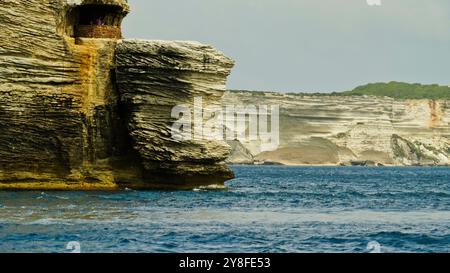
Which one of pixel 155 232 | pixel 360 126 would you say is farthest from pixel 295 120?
pixel 155 232

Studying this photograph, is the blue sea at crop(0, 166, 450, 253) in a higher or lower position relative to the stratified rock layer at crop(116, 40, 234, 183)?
lower

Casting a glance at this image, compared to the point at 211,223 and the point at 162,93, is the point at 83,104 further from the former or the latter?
the point at 211,223

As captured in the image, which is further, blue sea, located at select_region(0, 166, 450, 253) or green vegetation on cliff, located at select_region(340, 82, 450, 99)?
green vegetation on cliff, located at select_region(340, 82, 450, 99)

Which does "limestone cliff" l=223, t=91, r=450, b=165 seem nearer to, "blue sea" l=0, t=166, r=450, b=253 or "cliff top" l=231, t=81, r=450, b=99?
"cliff top" l=231, t=81, r=450, b=99

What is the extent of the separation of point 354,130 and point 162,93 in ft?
297

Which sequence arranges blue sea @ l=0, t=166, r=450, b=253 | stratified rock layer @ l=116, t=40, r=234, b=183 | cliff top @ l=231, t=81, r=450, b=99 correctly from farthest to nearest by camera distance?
1. cliff top @ l=231, t=81, r=450, b=99
2. stratified rock layer @ l=116, t=40, r=234, b=183
3. blue sea @ l=0, t=166, r=450, b=253

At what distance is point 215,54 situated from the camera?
130ft

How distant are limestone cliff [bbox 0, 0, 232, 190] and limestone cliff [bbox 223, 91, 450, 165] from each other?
283 ft

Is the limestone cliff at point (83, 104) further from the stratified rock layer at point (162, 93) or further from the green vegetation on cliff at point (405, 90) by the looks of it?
the green vegetation on cliff at point (405, 90)

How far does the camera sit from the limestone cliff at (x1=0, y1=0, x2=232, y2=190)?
37312 millimetres

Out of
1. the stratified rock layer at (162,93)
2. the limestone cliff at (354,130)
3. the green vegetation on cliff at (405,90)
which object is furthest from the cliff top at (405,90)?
the stratified rock layer at (162,93)

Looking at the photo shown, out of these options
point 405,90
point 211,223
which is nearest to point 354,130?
point 405,90

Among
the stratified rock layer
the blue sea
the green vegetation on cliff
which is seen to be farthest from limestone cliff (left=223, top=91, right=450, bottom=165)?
the stratified rock layer

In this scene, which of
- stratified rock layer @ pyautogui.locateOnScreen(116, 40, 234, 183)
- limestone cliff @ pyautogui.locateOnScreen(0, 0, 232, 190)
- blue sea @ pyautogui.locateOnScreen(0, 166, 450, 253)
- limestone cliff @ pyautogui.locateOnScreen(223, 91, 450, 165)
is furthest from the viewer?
limestone cliff @ pyautogui.locateOnScreen(223, 91, 450, 165)
